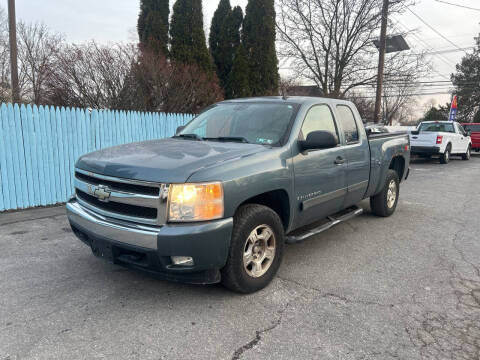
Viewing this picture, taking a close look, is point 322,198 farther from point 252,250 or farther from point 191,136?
point 191,136

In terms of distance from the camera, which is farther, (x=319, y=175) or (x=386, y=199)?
(x=386, y=199)

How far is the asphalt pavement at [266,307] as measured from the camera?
2539mm

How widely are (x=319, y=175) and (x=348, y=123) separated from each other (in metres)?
1.25

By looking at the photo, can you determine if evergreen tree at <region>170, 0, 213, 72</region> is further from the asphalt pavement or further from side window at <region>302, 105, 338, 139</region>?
the asphalt pavement

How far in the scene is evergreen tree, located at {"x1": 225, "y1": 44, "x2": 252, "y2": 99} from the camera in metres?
16.8

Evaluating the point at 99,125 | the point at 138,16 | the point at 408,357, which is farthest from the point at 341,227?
the point at 138,16

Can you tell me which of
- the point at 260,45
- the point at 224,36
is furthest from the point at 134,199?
the point at 224,36

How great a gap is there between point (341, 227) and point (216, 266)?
10.3 ft

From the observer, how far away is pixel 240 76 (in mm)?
16812

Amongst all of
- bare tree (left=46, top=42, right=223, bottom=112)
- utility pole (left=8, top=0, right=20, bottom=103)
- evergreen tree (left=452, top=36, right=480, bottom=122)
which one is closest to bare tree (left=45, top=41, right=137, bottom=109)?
bare tree (left=46, top=42, right=223, bottom=112)

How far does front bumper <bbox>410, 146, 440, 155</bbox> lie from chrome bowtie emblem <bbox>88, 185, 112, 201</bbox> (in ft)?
48.5

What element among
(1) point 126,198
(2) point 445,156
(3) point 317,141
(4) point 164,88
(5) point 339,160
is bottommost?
(2) point 445,156

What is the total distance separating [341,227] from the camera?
5492 mm

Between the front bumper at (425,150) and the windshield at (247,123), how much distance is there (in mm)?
13037
